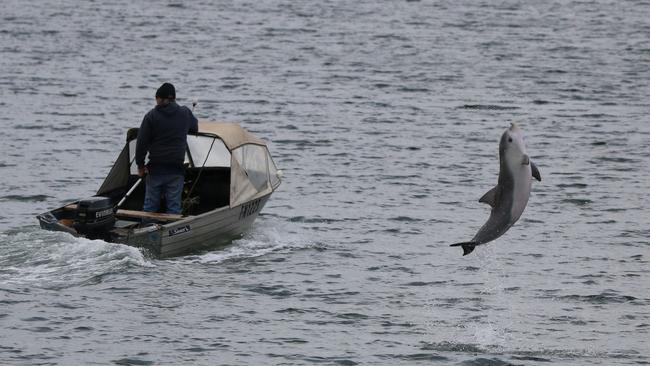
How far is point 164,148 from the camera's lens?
24.9 meters

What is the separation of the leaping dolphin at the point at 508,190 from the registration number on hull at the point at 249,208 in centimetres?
907

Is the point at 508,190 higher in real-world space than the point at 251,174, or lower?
higher

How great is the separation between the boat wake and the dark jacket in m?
1.88

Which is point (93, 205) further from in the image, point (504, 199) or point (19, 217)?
point (504, 199)

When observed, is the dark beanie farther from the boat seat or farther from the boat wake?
the boat wake

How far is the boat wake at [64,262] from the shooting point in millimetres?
23031

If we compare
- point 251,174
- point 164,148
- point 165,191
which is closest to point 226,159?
point 251,174

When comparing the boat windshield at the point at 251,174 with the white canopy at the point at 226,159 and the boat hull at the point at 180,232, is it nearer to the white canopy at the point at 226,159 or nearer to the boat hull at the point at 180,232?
the white canopy at the point at 226,159

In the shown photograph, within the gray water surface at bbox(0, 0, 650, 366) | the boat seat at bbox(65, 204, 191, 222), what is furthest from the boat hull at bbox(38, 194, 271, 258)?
the boat seat at bbox(65, 204, 191, 222)

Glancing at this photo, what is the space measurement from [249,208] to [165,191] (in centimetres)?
204

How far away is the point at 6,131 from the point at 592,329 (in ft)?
72.3

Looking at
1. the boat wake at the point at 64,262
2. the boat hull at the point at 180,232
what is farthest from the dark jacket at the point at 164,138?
the boat wake at the point at 64,262

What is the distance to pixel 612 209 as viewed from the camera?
1222 inches

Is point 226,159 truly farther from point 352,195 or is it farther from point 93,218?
point 352,195
